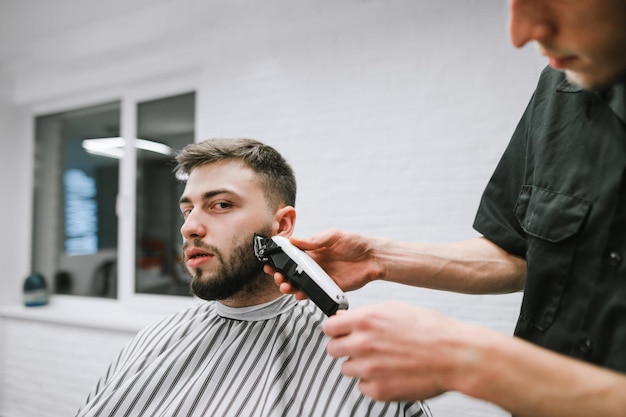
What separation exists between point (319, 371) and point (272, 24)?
228 cm

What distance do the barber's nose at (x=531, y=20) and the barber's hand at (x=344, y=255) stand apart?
2.23 ft

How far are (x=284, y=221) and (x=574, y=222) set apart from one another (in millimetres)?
989

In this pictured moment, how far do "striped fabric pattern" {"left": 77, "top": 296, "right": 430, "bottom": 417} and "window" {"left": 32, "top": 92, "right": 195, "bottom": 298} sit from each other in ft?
6.49

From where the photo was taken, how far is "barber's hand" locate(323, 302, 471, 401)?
0.60 metres

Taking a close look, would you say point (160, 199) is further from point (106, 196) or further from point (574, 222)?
point (574, 222)

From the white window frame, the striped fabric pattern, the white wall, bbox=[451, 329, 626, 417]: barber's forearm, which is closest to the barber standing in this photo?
bbox=[451, 329, 626, 417]: barber's forearm

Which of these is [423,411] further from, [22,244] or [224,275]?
[22,244]

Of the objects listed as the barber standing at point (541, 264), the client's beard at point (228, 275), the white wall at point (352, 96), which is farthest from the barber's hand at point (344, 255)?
the white wall at point (352, 96)

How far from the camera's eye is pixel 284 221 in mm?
1582

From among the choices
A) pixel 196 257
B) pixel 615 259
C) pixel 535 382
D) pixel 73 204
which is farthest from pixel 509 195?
pixel 73 204

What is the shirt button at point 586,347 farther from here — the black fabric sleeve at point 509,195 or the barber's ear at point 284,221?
the barber's ear at point 284,221

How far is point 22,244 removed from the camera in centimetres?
406

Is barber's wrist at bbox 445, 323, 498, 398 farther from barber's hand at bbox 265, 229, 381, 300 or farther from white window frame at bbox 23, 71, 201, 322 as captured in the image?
white window frame at bbox 23, 71, 201, 322

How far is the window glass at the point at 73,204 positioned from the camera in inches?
153
